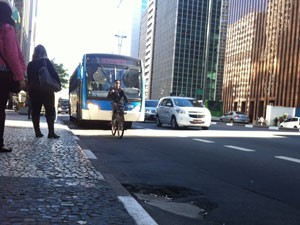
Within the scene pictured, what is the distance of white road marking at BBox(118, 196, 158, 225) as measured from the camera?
135 inches

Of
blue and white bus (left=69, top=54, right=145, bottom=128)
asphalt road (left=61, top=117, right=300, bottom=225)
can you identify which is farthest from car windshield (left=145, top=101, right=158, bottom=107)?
asphalt road (left=61, top=117, right=300, bottom=225)

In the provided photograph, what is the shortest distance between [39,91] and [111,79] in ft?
25.3

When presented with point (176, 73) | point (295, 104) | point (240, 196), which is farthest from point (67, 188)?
point (176, 73)

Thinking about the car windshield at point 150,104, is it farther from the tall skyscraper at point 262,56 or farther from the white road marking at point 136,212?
the tall skyscraper at point 262,56

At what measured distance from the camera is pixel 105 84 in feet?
56.0

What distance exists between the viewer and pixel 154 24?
500ft

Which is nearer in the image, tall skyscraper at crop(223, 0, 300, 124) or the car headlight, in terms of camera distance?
the car headlight

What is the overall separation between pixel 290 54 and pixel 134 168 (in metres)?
66.2

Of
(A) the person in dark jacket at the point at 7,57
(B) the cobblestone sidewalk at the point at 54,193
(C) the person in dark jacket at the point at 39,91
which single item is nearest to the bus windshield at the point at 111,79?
(C) the person in dark jacket at the point at 39,91

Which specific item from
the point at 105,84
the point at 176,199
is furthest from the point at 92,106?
the point at 176,199

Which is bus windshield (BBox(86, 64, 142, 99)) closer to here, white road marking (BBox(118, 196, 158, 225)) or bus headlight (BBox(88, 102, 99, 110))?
bus headlight (BBox(88, 102, 99, 110))

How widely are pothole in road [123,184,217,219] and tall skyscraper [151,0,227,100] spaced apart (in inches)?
4297

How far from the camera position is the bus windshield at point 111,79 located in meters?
16.9

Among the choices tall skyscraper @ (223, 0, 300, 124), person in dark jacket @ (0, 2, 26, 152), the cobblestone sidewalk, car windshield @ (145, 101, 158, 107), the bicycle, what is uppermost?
tall skyscraper @ (223, 0, 300, 124)
